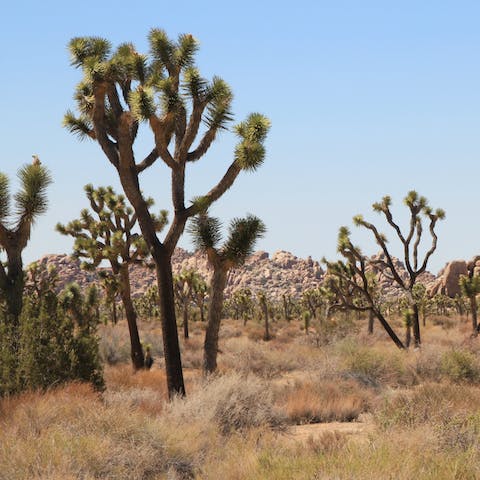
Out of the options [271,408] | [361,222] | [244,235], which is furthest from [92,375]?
[361,222]

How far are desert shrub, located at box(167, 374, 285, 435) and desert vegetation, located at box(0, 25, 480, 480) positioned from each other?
1.3 inches

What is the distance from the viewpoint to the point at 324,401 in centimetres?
1305

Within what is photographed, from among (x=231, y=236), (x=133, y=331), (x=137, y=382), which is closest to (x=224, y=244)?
(x=231, y=236)

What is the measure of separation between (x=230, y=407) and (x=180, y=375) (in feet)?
10.2

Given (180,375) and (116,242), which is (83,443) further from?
(116,242)

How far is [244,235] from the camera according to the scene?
14.3m

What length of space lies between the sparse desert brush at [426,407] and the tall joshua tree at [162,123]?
477cm

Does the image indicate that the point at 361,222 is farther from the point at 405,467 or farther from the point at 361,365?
the point at 405,467

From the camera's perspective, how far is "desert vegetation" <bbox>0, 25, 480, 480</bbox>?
23.0ft

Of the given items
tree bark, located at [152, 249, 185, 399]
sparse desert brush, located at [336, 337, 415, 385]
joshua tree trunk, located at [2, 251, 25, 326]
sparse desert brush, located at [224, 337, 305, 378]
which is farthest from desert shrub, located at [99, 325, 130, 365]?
tree bark, located at [152, 249, 185, 399]

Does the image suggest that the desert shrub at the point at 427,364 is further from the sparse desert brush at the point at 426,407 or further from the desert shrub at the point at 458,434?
the desert shrub at the point at 458,434

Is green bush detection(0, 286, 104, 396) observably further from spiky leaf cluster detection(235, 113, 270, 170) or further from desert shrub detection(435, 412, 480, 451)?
desert shrub detection(435, 412, 480, 451)

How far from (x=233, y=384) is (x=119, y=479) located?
441cm

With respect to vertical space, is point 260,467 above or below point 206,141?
below
